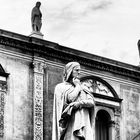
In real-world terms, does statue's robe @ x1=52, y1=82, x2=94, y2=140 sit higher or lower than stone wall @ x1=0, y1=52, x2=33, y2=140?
lower

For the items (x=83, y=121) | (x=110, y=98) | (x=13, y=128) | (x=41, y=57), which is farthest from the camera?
(x=110, y=98)

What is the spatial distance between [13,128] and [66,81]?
14612mm

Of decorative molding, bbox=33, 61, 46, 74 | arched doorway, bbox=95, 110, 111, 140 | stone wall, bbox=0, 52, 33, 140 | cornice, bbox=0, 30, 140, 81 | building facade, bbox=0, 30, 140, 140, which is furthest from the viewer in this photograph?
arched doorway, bbox=95, 110, 111, 140

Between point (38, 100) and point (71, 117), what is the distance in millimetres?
15865

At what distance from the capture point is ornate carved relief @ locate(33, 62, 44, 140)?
81.4 ft

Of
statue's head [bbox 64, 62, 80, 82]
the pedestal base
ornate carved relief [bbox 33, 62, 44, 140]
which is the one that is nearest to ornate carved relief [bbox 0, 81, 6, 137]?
ornate carved relief [bbox 33, 62, 44, 140]

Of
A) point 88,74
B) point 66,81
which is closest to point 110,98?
point 88,74

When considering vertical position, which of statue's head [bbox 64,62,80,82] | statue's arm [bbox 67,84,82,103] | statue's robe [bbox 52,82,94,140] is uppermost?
statue's head [bbox 64,62,80,82]

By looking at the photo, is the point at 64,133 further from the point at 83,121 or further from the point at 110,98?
the point at 110,98

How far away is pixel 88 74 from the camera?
1081 inches

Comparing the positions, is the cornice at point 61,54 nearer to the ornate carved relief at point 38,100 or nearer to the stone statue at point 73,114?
the ornate carved relief at point 38,100

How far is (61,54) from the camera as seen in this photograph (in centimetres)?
2647

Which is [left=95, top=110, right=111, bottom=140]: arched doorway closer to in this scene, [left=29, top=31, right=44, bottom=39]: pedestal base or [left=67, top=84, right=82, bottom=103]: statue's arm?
[left=29, top=31, right=44, bottom=39]: pedestal base

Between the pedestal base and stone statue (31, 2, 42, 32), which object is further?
stone statue (31, 2, 42, 32)
